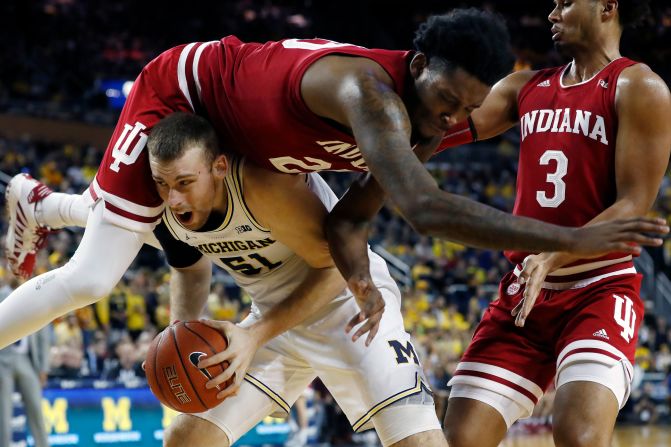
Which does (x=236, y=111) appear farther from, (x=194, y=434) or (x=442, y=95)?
(x=194, y=434)

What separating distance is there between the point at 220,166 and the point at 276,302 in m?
0.72

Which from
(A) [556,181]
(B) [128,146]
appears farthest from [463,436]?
(B) [128,146]

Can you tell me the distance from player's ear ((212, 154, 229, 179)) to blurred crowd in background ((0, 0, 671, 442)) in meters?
5.21

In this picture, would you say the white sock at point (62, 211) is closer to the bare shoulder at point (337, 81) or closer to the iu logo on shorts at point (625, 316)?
the bare shoulder at point (337, 81)

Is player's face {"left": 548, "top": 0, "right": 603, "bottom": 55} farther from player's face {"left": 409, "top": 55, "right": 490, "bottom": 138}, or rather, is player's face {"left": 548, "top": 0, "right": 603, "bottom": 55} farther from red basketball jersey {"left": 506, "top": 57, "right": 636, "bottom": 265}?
player's face {"left": 409, "top": 55, "right": 490, "bottom": 138}

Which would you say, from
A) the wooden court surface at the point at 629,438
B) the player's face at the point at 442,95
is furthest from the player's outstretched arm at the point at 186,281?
the wooden court surface at the point at 629,438

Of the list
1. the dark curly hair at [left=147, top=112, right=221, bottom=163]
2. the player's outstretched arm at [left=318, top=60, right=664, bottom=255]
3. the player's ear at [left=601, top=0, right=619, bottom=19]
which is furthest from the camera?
the player's ear at [left=601, top=0, right=619, bottom=19]

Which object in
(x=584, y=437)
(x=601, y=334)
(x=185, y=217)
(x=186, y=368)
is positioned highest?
(x=185, y=217)

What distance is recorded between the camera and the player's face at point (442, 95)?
3289 mm

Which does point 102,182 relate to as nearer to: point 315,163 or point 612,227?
point 315,163

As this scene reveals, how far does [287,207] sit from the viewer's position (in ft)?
12.1

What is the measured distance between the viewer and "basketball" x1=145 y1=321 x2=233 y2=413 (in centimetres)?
360

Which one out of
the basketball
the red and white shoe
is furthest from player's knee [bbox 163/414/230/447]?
the red and white shoe

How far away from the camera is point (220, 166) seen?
12.0 feet
